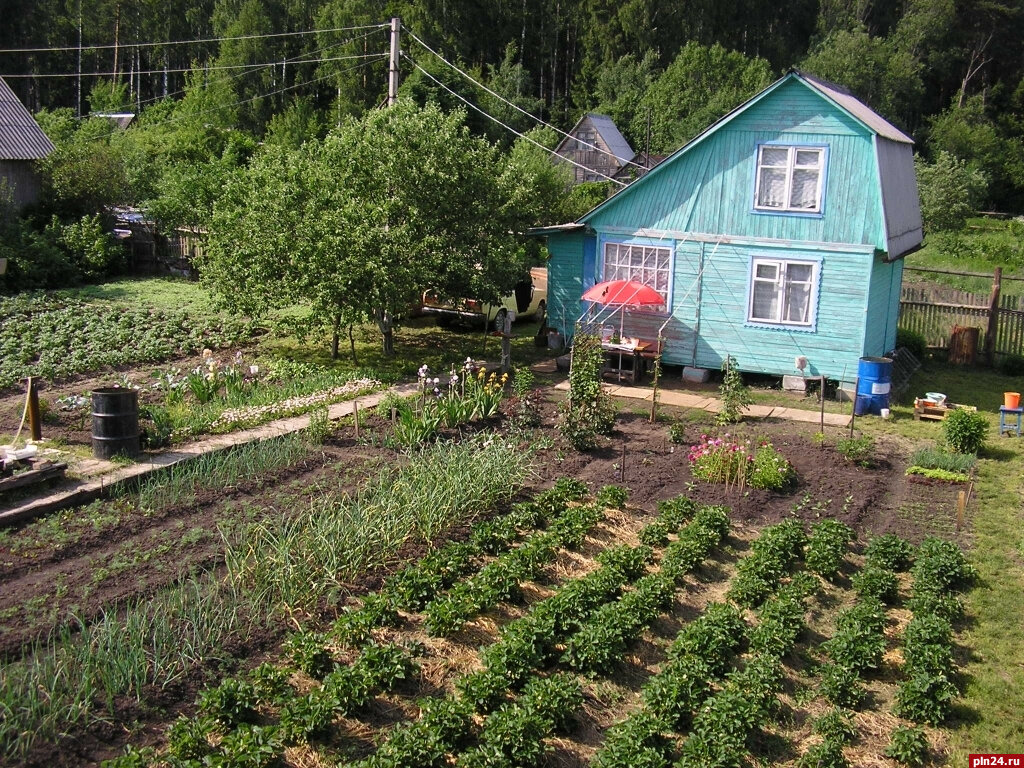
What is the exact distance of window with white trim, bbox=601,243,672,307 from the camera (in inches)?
725

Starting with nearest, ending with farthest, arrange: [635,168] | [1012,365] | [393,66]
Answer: [1012,365], [393,66], [635,168]

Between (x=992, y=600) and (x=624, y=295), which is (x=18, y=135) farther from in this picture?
(x=992, y=600)

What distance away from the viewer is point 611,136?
5222cm

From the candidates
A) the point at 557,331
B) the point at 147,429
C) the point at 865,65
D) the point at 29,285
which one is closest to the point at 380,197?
the point at 557,331

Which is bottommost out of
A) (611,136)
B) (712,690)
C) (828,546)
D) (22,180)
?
(712,690)

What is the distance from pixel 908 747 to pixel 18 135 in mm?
27803

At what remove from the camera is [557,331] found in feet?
65.5

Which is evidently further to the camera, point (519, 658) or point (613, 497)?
point (613, 497)

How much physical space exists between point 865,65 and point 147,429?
50.0m

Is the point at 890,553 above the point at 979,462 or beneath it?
beneath

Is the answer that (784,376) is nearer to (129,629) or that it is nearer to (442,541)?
(442,541)

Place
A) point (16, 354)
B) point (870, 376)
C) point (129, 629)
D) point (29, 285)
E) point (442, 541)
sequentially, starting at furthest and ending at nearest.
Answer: point (29, 285)
point (16, 354)
point (870, 376)
point (442, 541)
point (129, 629)

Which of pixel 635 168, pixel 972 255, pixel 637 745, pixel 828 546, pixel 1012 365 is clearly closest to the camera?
pixel 637 745

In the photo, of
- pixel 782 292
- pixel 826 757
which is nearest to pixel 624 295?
pixel 782 292
